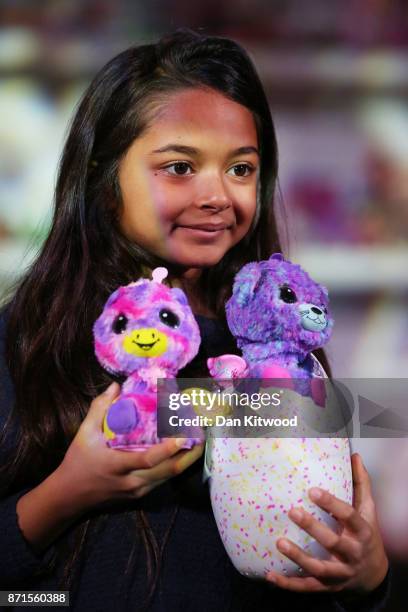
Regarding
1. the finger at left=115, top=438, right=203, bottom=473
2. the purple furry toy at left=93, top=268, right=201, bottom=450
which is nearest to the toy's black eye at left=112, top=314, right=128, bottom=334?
the purple furry toy at left=93, top=268, right=201, bottom=450

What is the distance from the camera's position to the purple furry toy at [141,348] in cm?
64

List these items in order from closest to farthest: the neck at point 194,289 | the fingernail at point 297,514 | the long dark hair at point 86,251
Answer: the fingernail at point 297,514
the long dark hair at point 86,251
the neck at point 194,289

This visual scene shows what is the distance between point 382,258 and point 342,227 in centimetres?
9

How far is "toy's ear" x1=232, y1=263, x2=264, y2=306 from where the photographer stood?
0.70 m

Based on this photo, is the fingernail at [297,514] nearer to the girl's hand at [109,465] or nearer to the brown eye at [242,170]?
the girl's hand at [109,465]

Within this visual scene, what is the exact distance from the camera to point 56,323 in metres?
0.78

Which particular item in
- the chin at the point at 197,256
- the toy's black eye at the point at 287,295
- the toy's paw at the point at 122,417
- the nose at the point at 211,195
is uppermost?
the nose at the point at 211,195

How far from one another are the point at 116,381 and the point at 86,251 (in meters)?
0.16

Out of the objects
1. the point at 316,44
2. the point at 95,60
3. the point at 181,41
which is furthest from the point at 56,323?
the point at 316,44

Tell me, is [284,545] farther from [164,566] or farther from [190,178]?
[190,178]

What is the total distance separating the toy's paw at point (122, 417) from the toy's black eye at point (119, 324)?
64mm

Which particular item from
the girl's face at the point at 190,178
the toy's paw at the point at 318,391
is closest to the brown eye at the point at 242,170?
the girl's face at the point at 190,178

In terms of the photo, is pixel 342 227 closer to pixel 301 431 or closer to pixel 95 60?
pixel 95 60

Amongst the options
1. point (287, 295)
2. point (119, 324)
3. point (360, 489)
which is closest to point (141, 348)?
point (119, 324)
